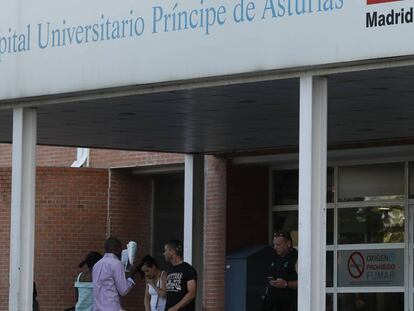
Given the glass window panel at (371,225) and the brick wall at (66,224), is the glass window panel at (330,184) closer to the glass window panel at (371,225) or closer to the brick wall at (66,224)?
the glass window panel at (371,225)

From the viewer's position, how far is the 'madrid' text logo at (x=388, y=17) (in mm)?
9227

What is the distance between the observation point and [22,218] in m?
12.4

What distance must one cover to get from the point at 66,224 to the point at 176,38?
1050cm

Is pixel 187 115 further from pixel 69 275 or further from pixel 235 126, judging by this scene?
→ pixel 69 275

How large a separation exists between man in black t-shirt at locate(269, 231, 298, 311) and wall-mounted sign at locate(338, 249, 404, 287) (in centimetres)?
365

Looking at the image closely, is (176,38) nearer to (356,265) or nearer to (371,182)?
(371,182)

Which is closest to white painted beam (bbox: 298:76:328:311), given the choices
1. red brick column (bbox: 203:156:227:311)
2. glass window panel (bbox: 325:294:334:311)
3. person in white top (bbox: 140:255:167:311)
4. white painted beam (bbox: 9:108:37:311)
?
white painted beam (bbox: 9:108:37:311)

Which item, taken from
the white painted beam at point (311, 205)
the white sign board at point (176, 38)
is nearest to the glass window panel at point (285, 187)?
the white sign board at point (176, 38)

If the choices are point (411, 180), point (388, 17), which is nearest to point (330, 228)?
point (411, 180)

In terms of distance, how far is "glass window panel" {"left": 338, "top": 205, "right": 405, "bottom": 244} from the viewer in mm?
16953

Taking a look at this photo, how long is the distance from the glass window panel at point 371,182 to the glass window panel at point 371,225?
176mm

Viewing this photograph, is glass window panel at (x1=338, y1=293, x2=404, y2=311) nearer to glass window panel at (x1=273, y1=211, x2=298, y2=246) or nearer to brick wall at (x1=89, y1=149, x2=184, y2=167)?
glass window panel at (x1=273, y1=211, x2=298, y2=246)

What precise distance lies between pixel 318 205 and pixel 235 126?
4.37m

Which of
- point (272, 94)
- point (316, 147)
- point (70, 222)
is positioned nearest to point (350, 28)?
point (316, 147)
